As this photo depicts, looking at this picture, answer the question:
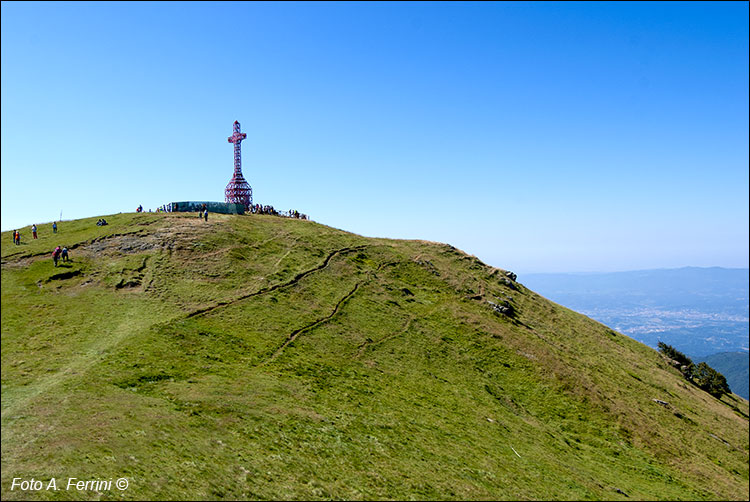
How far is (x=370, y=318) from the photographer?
5419 cm

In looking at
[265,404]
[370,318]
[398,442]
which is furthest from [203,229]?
[398,442]

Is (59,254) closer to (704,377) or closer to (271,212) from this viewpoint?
(271,212)

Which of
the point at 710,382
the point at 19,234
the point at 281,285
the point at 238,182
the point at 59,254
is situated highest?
the point at 238,182

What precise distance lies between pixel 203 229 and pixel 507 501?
182 ft

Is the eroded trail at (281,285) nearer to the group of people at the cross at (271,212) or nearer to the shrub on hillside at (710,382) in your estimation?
the group of people at the cross at (271,212)

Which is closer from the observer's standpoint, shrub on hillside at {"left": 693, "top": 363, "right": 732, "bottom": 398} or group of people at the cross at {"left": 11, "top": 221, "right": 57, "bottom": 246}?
group of people at the cross at {"left": 11, "top": 221, "right": 57, "bottom": 246}

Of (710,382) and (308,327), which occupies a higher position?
(308,327)

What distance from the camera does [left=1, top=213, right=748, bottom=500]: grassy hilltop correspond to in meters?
23.1

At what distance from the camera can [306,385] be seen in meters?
35.9

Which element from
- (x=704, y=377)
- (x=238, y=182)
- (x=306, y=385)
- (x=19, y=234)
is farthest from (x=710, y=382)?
(x=19, y=234)

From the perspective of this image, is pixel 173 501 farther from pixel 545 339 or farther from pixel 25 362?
pixel 545 339

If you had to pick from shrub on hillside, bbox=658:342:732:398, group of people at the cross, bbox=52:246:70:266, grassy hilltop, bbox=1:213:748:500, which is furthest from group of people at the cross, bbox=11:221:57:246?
shrub on hillside, bbox=658:342:732:398

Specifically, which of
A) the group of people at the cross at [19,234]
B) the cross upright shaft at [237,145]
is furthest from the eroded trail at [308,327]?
the cross upright shaft at [237,145]

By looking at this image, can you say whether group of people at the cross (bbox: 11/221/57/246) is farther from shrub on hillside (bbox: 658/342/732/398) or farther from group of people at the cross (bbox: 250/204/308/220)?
shrub on hillside (bbox: 658/342/732/398)
